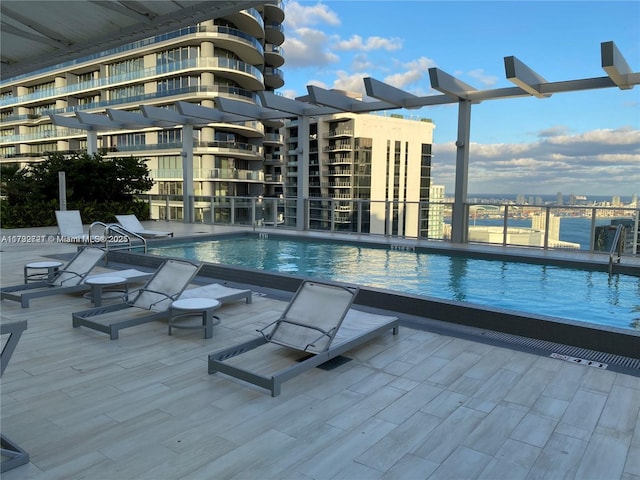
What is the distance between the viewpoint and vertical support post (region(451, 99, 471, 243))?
33.5 feet

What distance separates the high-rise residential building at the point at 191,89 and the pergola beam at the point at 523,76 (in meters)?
28.5

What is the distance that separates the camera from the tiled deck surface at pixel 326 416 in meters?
2.17

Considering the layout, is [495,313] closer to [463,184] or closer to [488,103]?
[463,184]

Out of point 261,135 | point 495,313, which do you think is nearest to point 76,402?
point 495,313

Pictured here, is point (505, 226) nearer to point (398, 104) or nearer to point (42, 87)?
point (398, 104)

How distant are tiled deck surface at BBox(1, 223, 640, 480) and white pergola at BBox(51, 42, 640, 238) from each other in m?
6.20

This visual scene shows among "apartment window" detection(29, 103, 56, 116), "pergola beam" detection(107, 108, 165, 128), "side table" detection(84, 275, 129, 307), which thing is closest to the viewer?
"side table" detection(84, 275, 129, 307)

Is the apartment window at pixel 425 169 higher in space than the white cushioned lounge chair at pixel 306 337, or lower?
higher

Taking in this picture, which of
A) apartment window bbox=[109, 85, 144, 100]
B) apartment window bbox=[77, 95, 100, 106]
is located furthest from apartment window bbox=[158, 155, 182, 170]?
apartment window bbox=[77, 95, 100, 106]

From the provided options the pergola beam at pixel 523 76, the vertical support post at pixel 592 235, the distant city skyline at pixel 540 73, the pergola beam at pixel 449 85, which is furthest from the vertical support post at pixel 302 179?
the vertical support post at pixel 592 235

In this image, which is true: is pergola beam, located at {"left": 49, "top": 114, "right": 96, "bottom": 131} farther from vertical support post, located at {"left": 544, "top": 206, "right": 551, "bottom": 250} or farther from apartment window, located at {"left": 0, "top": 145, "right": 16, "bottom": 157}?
apartment window, located at {"left": 0, "top": 145, "right": 16, "bottom": 157}

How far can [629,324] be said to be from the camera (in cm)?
531

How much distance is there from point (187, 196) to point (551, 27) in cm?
1175

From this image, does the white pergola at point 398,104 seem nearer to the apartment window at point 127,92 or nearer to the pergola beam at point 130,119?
the pergola beam at point 130,119
